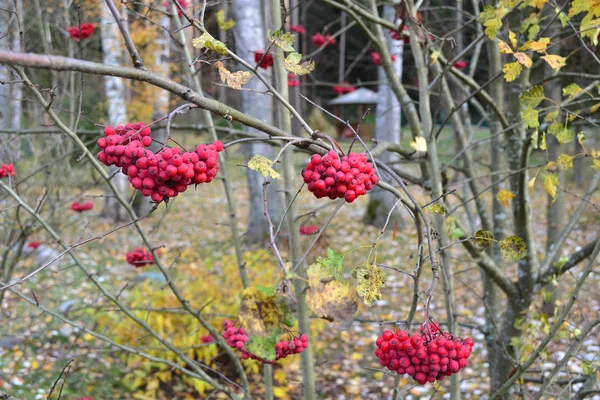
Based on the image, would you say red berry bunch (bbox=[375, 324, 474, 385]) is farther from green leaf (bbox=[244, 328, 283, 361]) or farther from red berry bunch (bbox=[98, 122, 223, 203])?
red berry bunch (bbox=[98, 122, 223, 203])

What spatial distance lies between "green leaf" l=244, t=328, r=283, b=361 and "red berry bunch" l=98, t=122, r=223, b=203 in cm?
40

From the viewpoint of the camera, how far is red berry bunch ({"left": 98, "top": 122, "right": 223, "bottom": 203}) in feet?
2.99

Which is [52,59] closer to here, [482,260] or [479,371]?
[482,260]

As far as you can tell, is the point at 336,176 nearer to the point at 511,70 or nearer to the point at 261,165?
the point at 261,165

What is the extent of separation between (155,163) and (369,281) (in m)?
0.50

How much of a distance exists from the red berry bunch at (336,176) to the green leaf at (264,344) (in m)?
0.34

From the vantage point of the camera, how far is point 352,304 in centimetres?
129

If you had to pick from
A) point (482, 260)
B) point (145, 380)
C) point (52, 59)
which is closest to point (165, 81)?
point (52, 59)

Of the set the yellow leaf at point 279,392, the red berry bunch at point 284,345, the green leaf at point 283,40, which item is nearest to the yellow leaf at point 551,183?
the red berry bunch at point 284,345

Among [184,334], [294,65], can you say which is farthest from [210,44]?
[184,334]

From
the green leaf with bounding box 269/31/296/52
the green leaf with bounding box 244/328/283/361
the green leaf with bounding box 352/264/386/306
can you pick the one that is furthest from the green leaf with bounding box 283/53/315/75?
the green leaf with bounding box 244/328/283/361

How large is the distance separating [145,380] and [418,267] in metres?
3.53

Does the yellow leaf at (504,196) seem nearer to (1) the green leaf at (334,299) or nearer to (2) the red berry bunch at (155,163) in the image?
(1) the green leaf at (334,299)

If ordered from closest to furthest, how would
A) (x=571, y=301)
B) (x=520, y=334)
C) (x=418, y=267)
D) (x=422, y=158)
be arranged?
(x=418, y=267) < (x=571, y=301) < (x=422, y=158) < (x=520, y=334)
